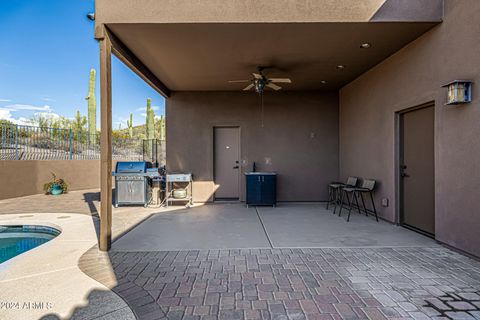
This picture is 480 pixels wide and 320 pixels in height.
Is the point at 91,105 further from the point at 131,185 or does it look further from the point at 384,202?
the point at 384,202

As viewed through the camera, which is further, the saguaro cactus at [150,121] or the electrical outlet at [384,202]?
the saguaro cactus at [150,121]

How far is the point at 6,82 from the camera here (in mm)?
13836

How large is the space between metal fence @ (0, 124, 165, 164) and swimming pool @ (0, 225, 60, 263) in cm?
462

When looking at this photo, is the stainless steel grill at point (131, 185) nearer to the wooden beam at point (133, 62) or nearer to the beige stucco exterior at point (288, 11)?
the wooden beam at point (133, 62)

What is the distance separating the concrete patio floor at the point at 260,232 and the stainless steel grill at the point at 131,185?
111 cm

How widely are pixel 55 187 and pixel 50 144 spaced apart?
1701 mm

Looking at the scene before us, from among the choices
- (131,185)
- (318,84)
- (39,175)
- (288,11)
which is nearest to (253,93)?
(318,84)

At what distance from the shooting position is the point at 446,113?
379 cm

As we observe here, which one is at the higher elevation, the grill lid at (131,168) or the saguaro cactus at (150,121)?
the saguaro cactus at (150,121)

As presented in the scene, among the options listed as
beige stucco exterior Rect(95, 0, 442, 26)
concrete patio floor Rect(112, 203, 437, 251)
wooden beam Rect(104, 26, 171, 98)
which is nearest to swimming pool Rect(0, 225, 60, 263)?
concrete patio floor Rect(112, 203, 437, 251)

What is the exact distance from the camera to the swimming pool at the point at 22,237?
4.42 meters

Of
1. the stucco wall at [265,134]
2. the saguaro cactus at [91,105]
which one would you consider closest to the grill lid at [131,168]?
the stucco wall at [265,134]

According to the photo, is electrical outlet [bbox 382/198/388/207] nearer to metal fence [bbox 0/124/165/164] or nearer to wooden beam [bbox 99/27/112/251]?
wooden beam [bbox 99/27/112/251]

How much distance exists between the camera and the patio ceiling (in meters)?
3.97
